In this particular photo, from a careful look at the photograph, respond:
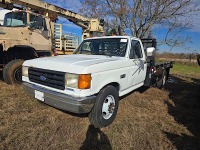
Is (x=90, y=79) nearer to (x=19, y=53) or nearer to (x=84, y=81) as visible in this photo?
(x=84, y=81)

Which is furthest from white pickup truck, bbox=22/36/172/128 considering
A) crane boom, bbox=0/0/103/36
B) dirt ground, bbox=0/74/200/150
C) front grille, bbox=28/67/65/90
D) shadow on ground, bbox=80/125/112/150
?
crane boom, bbox=0/0/103/36

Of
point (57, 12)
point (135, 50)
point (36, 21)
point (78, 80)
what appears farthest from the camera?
point (57, 12)

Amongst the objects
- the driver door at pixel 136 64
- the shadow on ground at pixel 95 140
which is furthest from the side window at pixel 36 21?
the shadow on ground at pixel 95 140

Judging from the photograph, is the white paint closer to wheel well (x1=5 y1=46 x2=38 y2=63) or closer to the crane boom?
wheel well (x1=5 y1=46 x2=38 y2=63)

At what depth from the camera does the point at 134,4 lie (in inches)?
573

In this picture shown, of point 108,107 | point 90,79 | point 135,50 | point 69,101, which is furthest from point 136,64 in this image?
→ point 69,101

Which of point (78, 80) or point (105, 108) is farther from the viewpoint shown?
point (105, 108)

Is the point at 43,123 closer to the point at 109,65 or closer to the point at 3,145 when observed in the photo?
the point at 3,145

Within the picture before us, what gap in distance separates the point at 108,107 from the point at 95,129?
0.51 meters

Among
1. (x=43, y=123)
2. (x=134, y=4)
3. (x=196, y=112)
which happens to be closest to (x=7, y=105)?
(x=43, y=123)

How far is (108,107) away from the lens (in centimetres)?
365

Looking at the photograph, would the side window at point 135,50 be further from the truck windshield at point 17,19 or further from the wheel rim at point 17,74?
the truck windshield at point 17,19

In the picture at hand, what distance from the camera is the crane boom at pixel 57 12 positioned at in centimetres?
597

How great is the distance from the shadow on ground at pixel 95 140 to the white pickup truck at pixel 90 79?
0.51 ft
